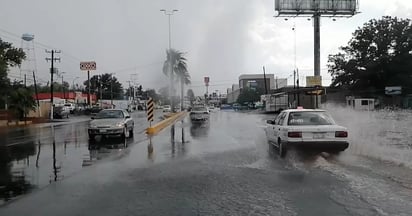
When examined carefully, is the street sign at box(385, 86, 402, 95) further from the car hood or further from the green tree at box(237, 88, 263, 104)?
the green tree at box(237, 88, 263, 104)

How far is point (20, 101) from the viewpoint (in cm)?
4822

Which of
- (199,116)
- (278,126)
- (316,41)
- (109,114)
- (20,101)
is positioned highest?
(316,41)

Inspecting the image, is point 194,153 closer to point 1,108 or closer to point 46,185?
point 46,185

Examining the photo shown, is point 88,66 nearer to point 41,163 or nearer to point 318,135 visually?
point 41,163

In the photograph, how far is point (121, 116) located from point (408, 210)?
743 inches

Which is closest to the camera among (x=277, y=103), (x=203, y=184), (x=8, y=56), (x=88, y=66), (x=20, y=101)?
(x=203, y=184)

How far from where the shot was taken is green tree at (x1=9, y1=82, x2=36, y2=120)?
159 feet

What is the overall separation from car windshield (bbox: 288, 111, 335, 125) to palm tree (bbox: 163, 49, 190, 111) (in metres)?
49.8

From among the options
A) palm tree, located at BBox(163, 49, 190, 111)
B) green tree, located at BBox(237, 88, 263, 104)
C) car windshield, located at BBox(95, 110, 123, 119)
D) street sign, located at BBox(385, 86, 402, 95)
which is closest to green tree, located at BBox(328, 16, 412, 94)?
street sign, located at BBox(385, 86, 402, 95)

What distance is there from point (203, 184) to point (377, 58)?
2598 inches

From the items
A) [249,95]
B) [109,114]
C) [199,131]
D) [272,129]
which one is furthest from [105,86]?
[272,129]

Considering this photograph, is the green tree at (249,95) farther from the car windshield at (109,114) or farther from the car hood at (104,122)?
the car hood at (104,122)

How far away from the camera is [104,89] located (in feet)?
538

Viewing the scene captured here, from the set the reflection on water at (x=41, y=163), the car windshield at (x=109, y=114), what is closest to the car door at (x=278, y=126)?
the reflection on water at (x=41, y=163)
